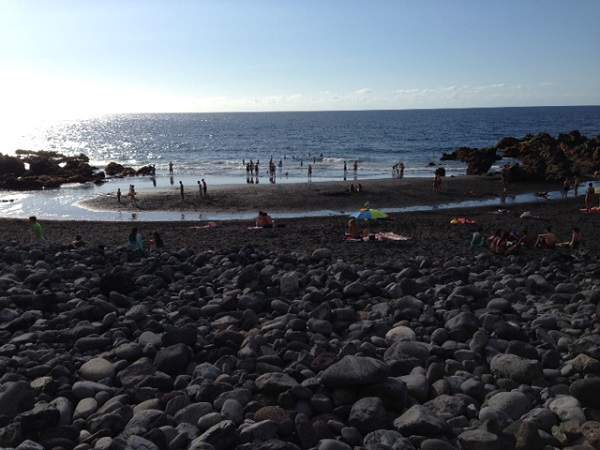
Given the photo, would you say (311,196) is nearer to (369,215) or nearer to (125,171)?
(369,215)

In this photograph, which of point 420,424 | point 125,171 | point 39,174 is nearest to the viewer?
point 420,424

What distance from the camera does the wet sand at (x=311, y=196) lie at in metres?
34.1

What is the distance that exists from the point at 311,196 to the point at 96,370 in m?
29.9

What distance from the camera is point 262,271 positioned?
40.9ft

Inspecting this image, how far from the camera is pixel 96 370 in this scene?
24.6ft

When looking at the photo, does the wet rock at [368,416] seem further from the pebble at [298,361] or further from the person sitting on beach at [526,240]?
the person sitting on beach at [526,240]

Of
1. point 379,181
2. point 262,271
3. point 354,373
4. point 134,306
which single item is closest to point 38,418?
point 354,373

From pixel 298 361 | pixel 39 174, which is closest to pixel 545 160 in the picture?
pixel 298 361

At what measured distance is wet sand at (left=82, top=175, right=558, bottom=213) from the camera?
34.1m

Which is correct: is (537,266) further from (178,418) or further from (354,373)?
(178,418)

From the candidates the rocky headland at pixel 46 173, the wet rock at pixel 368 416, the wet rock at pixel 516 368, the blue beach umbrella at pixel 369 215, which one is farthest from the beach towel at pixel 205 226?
the rocky headland at pixel 46 173

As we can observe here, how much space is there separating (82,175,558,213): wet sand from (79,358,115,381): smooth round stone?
2529cm

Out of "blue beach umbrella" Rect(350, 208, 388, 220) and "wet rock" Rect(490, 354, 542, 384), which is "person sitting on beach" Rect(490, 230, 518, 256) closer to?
"blue beach umbrella" Rect(350, 208, 388, 220)

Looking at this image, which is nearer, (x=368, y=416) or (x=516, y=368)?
(x=368, y=416)
